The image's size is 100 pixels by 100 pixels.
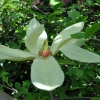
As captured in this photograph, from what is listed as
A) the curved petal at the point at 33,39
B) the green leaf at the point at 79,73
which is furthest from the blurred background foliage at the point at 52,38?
the curved petal at the point at 33,39

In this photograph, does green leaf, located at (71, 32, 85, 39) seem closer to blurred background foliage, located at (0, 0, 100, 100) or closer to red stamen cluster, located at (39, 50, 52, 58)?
blurred background foliage, located at (0, 0, 100, 100)

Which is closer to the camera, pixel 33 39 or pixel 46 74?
pixel 46 74

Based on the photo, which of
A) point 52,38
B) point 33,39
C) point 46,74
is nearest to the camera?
point 46,74

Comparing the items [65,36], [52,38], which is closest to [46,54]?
[65,36]

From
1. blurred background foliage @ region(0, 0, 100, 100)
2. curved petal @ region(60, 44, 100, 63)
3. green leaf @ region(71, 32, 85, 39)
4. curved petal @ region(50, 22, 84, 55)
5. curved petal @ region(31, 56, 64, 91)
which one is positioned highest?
green leaf @ region(71, 32, 85, 39)

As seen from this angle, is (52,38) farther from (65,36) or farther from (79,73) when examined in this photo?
(65,36)

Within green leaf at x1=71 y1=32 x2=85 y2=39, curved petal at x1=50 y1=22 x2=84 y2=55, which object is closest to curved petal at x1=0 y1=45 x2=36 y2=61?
curved petal at x1=50 y1=22 x2=84 y2=55
